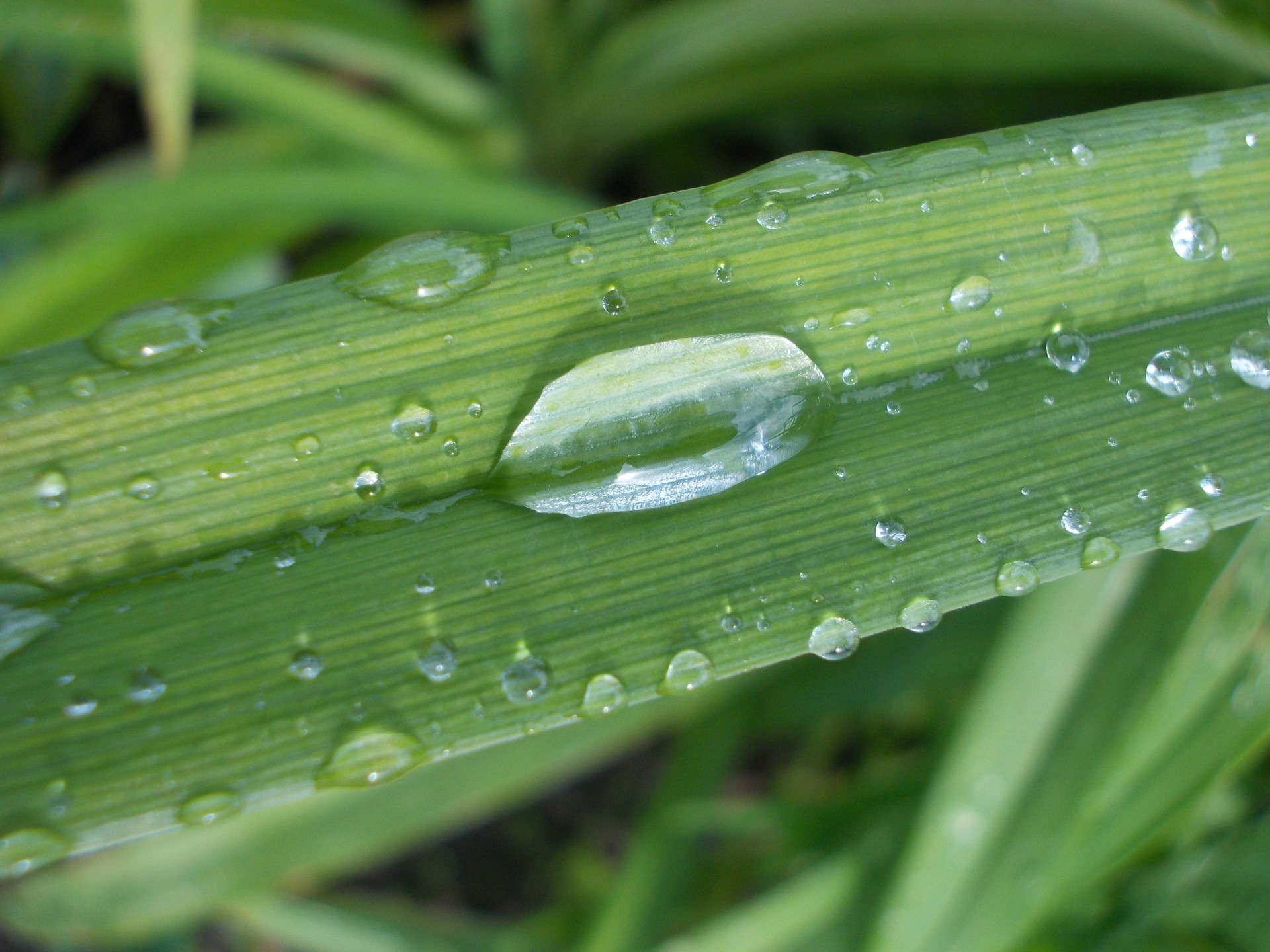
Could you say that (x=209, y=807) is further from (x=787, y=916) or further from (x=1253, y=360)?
(x=787, y=916)

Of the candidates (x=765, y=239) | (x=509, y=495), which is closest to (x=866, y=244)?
(x=765, y=239)

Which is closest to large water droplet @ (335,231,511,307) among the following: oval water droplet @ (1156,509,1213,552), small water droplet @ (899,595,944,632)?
small water droplet @ (899,595,944,632)

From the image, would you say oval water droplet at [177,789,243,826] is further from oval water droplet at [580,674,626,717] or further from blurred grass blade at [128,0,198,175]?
blurred grass blade at [128,0,198,175]

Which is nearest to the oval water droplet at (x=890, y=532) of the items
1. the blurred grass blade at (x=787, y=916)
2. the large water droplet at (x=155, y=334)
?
the large water droplet at (x=155, y=334)

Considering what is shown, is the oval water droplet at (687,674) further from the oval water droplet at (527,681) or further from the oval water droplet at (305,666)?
the oval water droplet at (305,666)

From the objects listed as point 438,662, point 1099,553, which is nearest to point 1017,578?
point 1099,553
